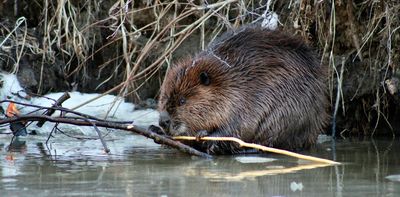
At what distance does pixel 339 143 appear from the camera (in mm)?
5582

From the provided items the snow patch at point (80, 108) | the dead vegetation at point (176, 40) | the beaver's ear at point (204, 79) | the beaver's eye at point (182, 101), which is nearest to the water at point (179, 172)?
the beaver's eye at point (182, 101)

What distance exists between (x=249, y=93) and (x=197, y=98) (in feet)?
1.01

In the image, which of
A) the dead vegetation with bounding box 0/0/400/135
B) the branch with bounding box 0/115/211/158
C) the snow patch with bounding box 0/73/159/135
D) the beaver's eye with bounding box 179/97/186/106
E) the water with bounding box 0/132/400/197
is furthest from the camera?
the snow patch with bounding box 0/73/159/135

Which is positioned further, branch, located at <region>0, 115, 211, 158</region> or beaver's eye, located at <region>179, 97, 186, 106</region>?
beaver's eye, located at <region>179, 97, 186, 106</region>

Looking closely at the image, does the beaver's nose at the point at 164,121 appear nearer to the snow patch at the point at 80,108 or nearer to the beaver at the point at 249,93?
the beaver at the point at 249,93

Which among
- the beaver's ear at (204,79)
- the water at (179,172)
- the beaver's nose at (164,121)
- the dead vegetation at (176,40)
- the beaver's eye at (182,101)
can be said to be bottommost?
the water at (179,172)

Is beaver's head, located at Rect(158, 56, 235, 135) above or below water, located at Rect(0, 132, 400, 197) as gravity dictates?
above

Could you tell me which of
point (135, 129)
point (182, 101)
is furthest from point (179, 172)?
point (182, 101)

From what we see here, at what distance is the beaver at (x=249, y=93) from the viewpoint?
5004mm

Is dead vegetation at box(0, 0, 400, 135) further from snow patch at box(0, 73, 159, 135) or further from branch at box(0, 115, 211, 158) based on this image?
branch at box(0, 115, 211, 158)

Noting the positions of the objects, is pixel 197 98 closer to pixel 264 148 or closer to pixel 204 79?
pixel 204 79

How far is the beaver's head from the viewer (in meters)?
4.99

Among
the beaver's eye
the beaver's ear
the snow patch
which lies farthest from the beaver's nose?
the snow patch

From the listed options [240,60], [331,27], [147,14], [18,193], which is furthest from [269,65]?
[18,193]
